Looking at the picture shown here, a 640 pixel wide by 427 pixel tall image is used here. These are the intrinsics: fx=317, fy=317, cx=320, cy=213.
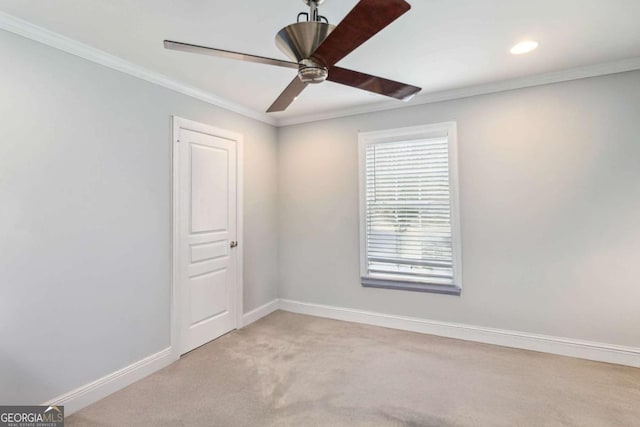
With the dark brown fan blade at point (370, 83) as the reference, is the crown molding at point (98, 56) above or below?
above

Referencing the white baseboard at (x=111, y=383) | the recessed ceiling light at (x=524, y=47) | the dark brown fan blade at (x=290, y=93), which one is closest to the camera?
the dark brown fan blade at (x=290, y=93)

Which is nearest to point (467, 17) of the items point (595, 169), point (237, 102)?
point (595, 169)

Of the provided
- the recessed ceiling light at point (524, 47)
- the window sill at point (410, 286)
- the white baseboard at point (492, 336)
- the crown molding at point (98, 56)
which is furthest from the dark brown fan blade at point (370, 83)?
the white baseboard at point (492, 336)

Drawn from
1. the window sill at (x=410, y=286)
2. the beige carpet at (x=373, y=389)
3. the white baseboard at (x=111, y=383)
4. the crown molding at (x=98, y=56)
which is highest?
the crown molding at (x=98, y=56)

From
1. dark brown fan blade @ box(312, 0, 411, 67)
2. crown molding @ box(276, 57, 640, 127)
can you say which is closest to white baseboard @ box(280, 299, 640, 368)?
crown molding @ box(276, 57, 640, 127)

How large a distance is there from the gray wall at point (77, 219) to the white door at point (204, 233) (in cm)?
13

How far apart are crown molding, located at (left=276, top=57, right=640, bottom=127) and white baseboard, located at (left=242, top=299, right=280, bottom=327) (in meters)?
2.42

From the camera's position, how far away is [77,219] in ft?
7.20

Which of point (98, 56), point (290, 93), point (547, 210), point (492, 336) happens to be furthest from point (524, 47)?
point (98, 56)

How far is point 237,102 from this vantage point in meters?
3.46

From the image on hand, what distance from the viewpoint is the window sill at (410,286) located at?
10.7 feet

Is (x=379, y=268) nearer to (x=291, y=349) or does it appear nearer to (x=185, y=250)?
(x=291, y=349)

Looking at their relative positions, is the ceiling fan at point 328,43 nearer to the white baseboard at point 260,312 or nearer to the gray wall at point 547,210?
the gray wall at point 547,210

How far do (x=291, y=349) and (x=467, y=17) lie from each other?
9.73ft
